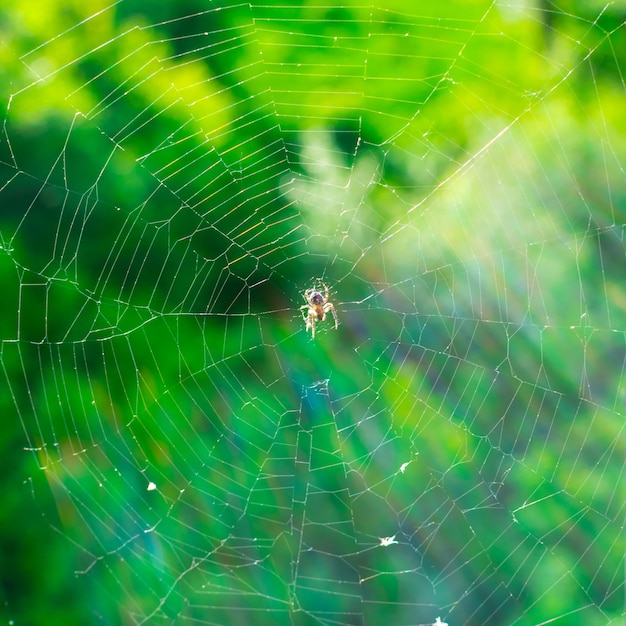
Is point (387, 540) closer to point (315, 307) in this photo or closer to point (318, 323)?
point (318, 323)

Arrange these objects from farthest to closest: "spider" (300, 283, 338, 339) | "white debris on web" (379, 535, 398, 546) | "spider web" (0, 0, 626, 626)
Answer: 1. "spider" (300, 283, 338, 339)
2. "white debris on web" (379, 535, 398, 546)
3. "spider web" (0, 0, 626, 626)

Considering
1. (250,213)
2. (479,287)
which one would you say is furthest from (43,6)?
(479,287)

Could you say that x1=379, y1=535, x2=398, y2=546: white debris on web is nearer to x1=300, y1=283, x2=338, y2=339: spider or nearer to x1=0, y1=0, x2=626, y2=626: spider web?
x1=0, y1=0, x2=626, y2=626: spider web

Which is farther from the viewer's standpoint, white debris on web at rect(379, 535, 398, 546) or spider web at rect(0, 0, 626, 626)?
white debris on web at rect(379, 535, 398, 546)

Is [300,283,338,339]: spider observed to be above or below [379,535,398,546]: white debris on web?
above

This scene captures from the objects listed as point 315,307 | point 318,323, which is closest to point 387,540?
point 318,323

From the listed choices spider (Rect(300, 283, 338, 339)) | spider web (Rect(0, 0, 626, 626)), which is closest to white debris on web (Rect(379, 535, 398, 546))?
spider web (Rect(0, 0, 626, 626))

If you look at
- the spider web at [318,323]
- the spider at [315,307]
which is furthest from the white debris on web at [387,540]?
the spider at [315,307]

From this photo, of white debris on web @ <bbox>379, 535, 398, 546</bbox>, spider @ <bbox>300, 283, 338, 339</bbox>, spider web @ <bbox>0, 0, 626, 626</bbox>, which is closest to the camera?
spider web @ <bbox>0, 0, 626, 626</bbox>
